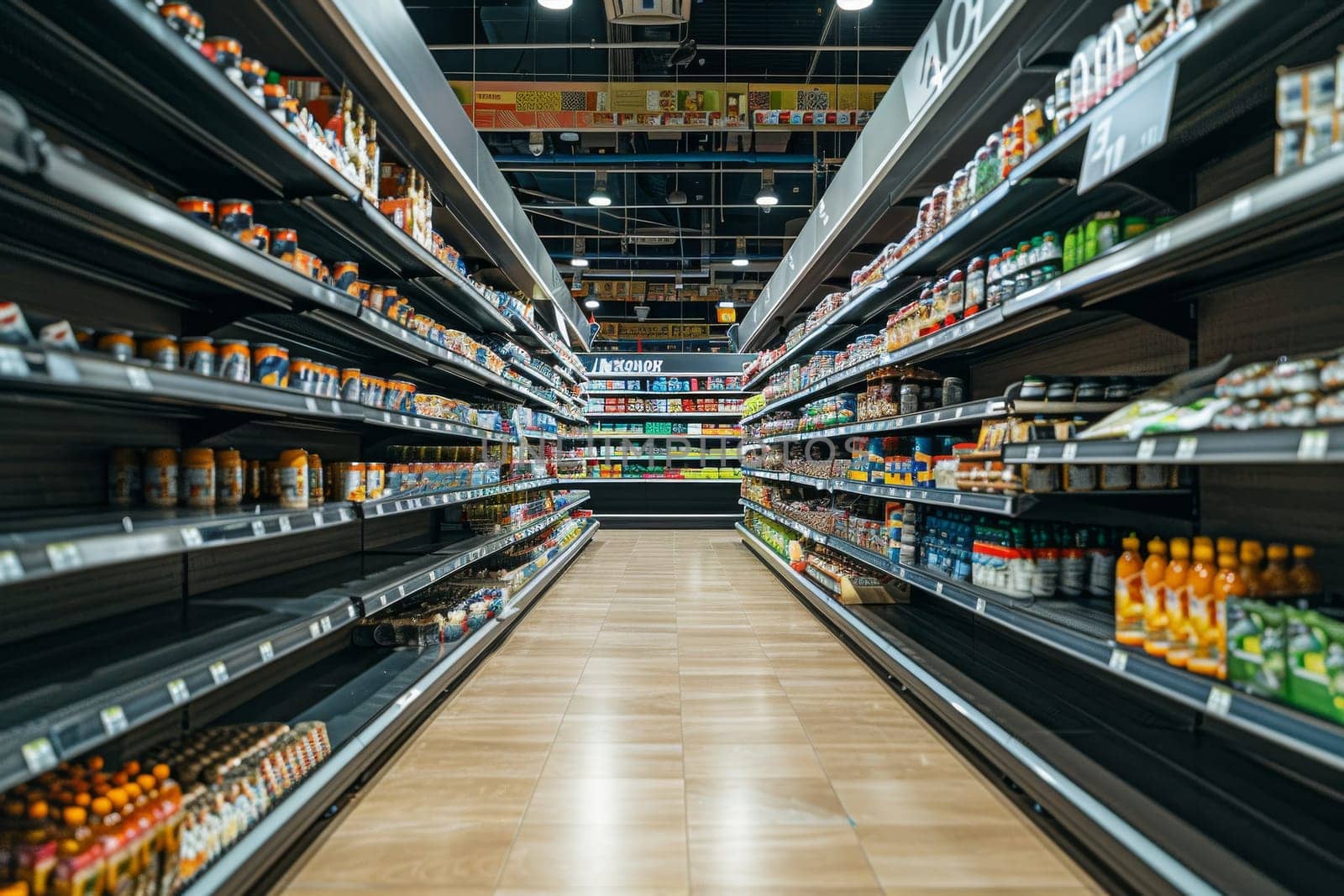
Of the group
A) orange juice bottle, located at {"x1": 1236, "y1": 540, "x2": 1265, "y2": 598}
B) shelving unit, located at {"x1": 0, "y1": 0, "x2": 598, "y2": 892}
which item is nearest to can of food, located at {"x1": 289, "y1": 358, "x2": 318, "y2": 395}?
shelving unit, located at {"x1": 0, "y1": 0, "x2": 598, "y2": 892}

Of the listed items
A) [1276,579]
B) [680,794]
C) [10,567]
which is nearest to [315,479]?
[10,567]

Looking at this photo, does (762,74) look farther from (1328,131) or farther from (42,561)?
(42,561)

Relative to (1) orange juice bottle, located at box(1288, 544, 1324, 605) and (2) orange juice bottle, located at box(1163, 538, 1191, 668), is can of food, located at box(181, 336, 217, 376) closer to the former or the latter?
(2) orange juice bottle, located at box(1163, 538, 1191, 668)

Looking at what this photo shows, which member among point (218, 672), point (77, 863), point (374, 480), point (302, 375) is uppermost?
point (302, 375)

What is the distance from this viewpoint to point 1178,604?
170 cm

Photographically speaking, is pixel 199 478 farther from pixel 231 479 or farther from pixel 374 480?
pixel 374 480

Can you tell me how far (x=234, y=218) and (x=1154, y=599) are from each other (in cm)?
265

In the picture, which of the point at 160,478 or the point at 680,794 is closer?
the point at 160,478

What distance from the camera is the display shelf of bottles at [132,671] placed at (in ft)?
4.03

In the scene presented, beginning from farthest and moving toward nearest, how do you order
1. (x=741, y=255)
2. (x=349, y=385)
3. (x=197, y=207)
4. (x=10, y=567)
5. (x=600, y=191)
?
1. (x=741, y=255)
2. (x=600, y=191)
3. (x=349, y=385)
4. (x=197, y=207)
5. (x=10, y=567)

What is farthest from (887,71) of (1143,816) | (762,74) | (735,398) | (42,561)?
(42,561)

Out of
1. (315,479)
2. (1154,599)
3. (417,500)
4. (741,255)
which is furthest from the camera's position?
(741,255)

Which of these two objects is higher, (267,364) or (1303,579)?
(267,364)

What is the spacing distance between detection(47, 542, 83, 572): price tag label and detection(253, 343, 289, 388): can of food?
0.86 meters
